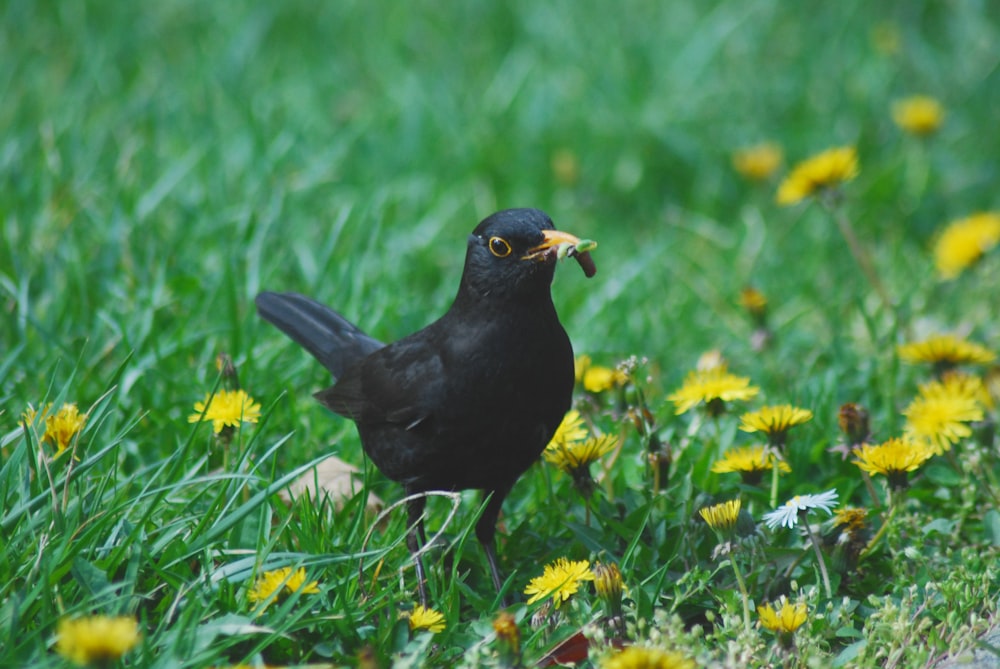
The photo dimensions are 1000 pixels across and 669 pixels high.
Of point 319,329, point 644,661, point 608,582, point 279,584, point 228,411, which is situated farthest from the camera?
point 319,329

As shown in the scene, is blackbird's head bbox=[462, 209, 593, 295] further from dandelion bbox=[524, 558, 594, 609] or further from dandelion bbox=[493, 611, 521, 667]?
dandelion bbox=[493, 611, 521, 667]

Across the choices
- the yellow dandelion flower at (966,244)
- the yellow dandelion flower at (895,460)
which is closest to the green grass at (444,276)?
the yellow dandelion flower at (895,460)

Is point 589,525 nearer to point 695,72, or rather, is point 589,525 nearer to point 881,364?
point 881,364

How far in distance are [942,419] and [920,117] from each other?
9.23ft

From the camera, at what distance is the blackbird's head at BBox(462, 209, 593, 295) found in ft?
9.63

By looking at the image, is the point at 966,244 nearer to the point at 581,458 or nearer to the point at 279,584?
the point at 581,458

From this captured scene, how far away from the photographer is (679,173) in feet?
19.9

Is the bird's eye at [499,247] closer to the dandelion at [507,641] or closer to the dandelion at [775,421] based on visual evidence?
the dandelion at [775,421]

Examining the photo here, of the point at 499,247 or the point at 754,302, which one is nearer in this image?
the point at 499,247

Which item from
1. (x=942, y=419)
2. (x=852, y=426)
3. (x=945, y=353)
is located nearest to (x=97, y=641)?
(x=852, y=426)

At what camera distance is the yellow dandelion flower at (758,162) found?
5680 mm

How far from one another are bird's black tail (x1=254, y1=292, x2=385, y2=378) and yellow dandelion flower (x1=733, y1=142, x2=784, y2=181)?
2.61 metres

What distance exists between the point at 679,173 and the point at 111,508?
4.01m

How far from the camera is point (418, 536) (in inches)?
119
